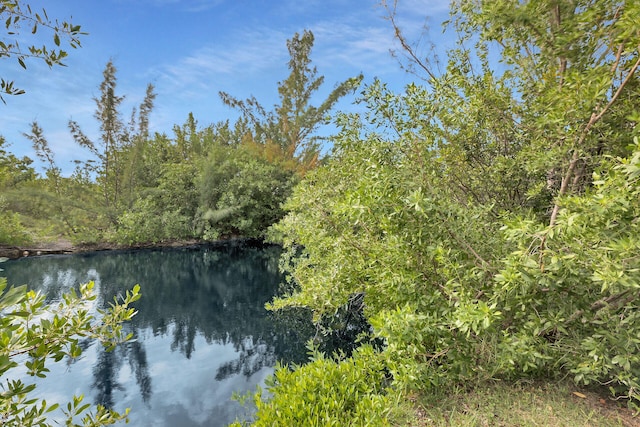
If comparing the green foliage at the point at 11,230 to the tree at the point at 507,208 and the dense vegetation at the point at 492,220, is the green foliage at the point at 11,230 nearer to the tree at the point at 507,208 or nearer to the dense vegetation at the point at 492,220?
the dense vegetation at the point at 492,220

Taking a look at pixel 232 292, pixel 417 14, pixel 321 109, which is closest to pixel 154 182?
pixel 321 109

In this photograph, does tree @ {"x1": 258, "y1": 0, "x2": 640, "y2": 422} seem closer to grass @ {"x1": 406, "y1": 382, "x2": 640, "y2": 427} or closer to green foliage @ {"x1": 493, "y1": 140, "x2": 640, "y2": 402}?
green foliage @ {"x1": 493, "y1": 140, "x2": 640, "y2": 402}

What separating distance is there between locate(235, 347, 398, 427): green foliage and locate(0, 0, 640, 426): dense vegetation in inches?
0.6

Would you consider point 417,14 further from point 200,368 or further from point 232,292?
point 232,292

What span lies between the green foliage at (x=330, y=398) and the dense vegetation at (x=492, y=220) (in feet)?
0.05

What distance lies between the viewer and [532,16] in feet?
8.64

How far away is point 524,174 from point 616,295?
167 cm

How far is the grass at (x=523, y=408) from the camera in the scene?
95.6 inches

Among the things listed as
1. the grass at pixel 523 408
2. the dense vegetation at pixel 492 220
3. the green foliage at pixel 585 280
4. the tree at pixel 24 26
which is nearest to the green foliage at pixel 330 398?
the dense vegetation at pixel 492 220

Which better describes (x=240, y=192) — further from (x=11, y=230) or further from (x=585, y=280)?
(x=585, y=280)

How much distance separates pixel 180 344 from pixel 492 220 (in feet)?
17.8

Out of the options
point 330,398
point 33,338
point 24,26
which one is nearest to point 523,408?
point 330,398

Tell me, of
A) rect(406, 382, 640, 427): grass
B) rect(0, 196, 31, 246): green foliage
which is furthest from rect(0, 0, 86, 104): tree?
rect(0, 196, 31, 246): green foliage

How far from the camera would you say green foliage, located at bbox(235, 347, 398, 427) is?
247cm
